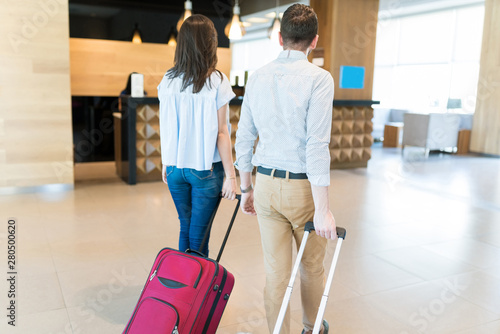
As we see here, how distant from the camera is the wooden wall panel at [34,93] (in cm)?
477

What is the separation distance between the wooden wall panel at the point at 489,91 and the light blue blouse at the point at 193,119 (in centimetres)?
842

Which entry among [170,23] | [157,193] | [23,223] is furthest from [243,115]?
[170,23]

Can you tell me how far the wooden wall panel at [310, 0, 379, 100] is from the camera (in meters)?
6.83

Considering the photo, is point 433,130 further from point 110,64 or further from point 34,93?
point 34,93

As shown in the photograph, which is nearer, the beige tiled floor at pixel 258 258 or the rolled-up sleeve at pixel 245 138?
the rolled-up sleeve at pixel 245 138

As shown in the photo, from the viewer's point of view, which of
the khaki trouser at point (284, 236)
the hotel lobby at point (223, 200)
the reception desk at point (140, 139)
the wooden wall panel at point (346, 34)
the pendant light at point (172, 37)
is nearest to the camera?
the khaki trouser at point (284, 236)

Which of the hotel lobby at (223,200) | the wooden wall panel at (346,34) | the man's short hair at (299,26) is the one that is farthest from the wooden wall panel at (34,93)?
the man's short hair at (299,26)

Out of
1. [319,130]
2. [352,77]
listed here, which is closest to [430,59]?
[352,77]

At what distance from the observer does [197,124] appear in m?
2.17

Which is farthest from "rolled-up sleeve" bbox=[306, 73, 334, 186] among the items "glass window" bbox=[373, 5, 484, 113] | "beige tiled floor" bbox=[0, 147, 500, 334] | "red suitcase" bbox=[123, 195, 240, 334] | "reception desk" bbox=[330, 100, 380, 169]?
"glass window" bbox=[373, 5, 484, 113]

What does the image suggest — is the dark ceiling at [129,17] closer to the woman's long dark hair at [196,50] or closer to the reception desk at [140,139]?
the reception desk at [140,139]

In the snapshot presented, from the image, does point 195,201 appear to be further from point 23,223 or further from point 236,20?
point 236,20

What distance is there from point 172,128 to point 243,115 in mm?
475

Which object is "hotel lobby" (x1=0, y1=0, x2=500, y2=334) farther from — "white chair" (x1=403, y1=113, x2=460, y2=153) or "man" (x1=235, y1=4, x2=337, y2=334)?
"man" (x1=235, y1=4, x2=337, y2=334)
